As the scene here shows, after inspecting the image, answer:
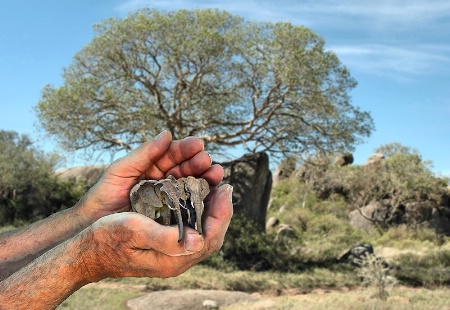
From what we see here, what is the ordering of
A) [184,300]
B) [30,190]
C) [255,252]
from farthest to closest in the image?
[30,190], [255,252], [184,300]

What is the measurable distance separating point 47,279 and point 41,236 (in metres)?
0.61

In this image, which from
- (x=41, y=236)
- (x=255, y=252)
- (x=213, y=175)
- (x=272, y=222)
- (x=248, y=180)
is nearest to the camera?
(x=213, y=175)

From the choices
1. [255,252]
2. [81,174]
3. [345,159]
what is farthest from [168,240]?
[345,159]

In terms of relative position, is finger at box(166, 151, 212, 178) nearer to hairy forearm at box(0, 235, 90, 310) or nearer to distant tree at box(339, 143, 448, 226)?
hairy forearm at box(0, 235, 90, 310)

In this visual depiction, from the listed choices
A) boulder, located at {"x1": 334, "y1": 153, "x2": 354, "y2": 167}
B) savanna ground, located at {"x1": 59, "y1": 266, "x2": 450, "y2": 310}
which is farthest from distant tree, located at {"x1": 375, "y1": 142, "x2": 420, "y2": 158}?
savanna ground, located at {"x1": 59, "y1": 266, "x2": 450, "y2": 310}

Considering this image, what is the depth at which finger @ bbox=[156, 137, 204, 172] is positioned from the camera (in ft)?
6.00

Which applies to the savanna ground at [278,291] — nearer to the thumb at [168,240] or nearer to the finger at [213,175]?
the finger at [213,175]

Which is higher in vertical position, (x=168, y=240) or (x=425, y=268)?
(x=168, y=240)

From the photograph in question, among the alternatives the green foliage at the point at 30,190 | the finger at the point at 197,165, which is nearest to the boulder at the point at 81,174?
the green foliage at the point at 30,190

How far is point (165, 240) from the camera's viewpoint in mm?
1382

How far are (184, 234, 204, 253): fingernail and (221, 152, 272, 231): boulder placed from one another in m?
15.5

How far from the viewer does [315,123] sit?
16.7 m

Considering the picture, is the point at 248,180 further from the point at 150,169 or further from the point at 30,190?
the point at 150,169

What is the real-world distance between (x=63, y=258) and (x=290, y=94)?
582 inches
